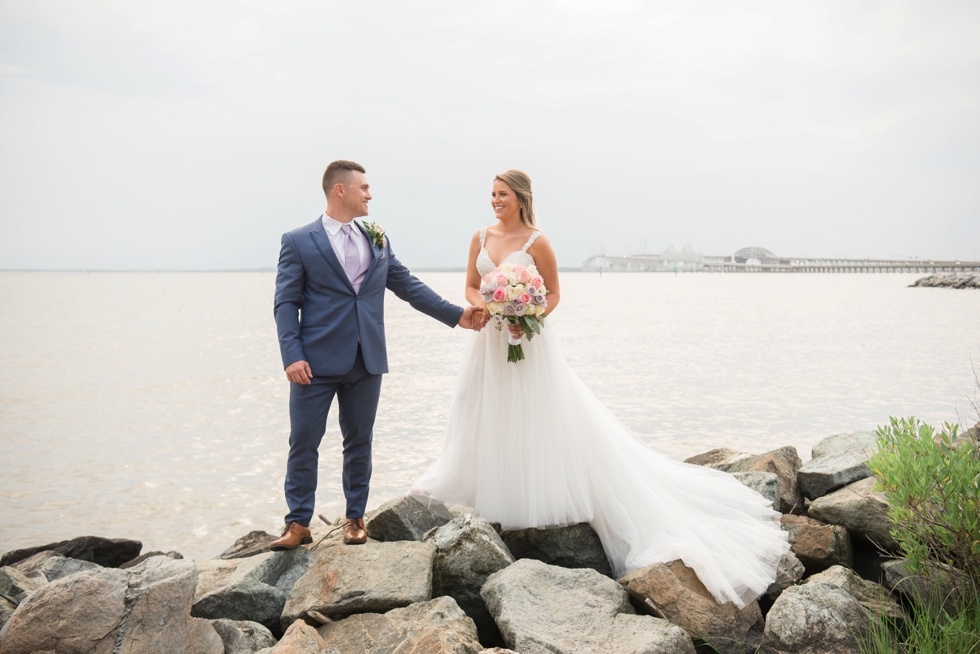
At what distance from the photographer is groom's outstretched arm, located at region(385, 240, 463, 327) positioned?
505 centimetres

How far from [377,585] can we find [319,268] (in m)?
2.10

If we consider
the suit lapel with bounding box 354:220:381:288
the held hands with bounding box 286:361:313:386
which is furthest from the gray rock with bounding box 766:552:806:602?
the suit lapel with bounding box 354:220:381:288

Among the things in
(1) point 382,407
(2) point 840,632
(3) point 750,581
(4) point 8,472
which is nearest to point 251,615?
(3) point 750,581

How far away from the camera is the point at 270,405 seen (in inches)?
487

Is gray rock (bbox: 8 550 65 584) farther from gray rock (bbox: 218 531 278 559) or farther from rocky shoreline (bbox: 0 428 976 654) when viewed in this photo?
gray rock (bbox: 218 531 278 559)

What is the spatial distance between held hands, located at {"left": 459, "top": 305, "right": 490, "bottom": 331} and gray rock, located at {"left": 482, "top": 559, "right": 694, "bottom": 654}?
1852 millimetres

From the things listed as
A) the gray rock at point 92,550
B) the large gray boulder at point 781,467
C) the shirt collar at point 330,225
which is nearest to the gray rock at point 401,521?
the shirt collar at point 330,225

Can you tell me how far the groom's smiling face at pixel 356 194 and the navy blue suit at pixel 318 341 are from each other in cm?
26

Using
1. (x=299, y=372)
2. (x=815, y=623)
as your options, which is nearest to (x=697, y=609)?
(x=815, y=623)

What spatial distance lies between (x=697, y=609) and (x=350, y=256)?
3211 mm

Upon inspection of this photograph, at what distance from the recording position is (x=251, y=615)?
4.04m

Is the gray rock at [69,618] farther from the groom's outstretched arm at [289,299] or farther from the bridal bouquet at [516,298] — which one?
the bridal bouquet at [516,298]

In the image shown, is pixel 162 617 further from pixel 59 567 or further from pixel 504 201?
pixel 504 201

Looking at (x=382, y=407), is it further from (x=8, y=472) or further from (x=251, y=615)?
(x=251, y=615)
